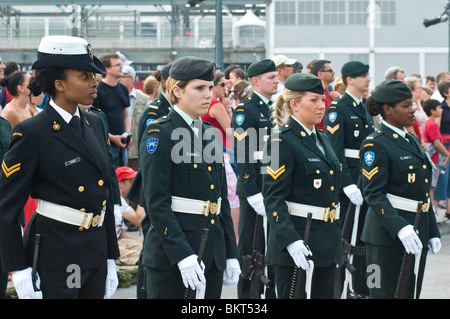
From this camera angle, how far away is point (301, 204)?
15.9ft

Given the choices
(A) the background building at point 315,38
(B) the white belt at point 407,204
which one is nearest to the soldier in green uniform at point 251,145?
(B) the white belt at point 407,204

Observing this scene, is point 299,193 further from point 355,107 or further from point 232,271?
point 355,107

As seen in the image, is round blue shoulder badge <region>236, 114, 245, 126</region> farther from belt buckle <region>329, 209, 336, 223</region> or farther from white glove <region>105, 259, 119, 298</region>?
white glove <region>105, 259, 119, 298</region>

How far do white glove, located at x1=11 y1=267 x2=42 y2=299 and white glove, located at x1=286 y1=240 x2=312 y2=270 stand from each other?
5.46 feet

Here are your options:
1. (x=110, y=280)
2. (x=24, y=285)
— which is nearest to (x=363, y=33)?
(x=110, y=280)

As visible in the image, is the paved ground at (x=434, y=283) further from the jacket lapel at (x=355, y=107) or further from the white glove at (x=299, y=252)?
the white glove at (x=299, y=252)

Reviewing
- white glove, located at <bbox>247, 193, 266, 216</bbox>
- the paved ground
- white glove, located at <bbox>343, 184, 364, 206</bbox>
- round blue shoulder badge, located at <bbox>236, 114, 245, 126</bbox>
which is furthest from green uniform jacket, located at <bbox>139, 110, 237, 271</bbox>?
the paved ground

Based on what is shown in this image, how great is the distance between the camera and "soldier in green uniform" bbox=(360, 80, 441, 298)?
17.3 ft

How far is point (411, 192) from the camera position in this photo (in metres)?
5.29

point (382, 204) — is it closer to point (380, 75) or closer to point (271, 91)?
point (271, 91)

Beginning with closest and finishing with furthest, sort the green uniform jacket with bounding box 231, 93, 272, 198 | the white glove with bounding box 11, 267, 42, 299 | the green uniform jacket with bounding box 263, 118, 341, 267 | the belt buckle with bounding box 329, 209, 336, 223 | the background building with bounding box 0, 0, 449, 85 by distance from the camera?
the white glove with bounding box 11, 267, 42, 299 → the green uniform jacket with bounding box 263, 118, 341, 267 → the belt buckle with bounding box 329, 209, 336, 223 → the green uniform jacket with bounding box 231, 93, 272, 198 → the background building with bounding box 0, 0, 449, 85

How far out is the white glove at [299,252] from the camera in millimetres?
4672

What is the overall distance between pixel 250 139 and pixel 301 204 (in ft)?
6.08
